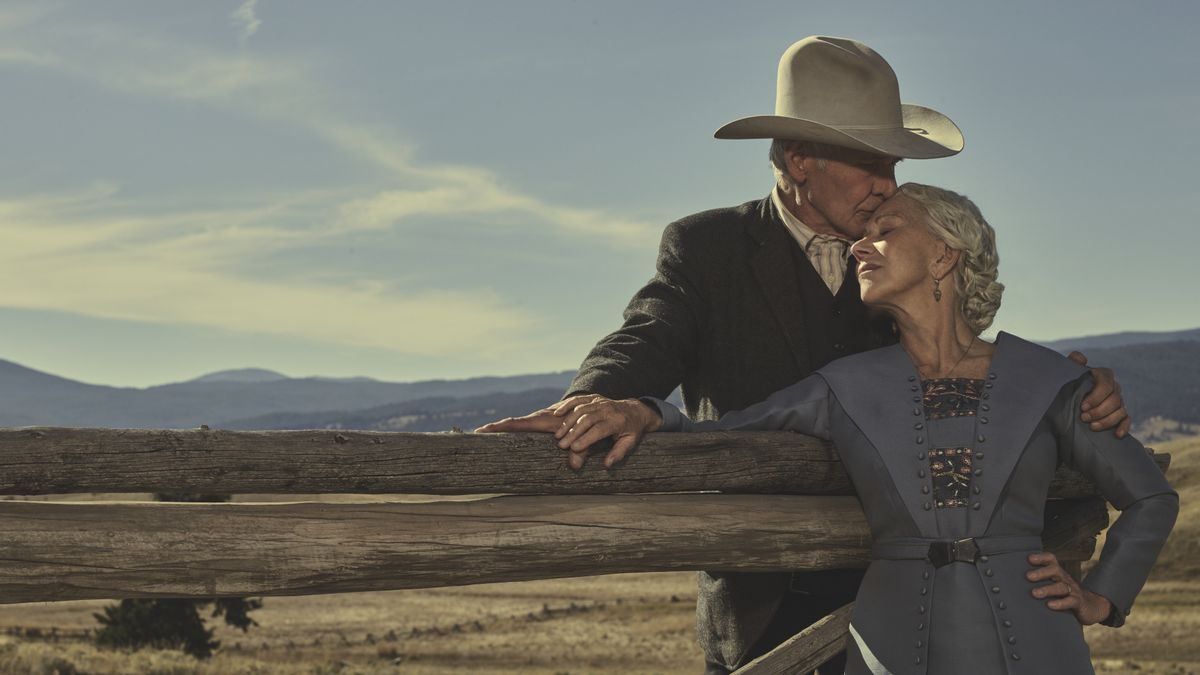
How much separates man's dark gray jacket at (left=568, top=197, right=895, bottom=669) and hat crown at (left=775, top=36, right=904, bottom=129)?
0.41 m

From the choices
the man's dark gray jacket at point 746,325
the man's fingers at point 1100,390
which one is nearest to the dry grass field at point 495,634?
the man's dark gray jacket at point 746,325

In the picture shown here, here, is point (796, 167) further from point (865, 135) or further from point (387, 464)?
point (387, 464)

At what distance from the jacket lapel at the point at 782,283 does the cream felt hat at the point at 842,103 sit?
0.38m

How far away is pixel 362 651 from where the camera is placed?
1505 inches

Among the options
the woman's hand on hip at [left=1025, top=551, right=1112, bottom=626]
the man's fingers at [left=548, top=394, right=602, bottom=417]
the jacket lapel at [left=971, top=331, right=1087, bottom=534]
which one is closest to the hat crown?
the jacket lapel at [left=971, top=331, right=1087, bottom=534]

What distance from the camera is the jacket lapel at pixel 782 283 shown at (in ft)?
13.8

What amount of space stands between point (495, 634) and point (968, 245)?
41.7 m

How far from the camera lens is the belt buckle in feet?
11.1

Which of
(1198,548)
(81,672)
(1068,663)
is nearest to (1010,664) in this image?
(1068,663)

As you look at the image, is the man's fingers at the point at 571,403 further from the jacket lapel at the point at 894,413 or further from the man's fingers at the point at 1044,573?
the man's fingers at the point at 1044,573

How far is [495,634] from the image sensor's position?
4353 cm

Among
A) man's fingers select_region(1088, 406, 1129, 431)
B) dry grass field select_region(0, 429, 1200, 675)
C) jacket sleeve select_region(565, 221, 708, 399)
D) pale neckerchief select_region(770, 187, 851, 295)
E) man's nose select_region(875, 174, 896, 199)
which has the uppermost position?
man's nose select_region(875, 174, 896, 199)

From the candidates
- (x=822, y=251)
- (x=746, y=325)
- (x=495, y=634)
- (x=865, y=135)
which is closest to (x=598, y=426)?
(x=746, y=325)

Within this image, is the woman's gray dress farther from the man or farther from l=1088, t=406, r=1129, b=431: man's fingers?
the man
